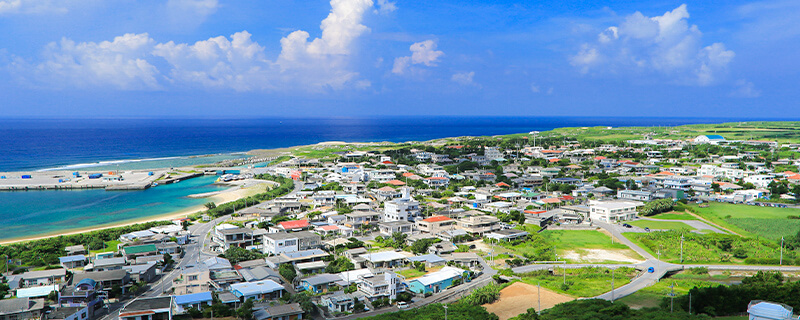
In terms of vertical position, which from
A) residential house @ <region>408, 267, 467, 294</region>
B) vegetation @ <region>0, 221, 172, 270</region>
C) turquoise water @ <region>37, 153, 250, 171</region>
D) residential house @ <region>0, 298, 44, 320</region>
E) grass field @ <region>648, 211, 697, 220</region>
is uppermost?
turquoise water @ <region>37, 153, 250, 171</region>

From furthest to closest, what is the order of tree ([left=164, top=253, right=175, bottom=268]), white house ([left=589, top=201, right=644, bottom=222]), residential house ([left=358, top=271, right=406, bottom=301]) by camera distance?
white house ([left=589, top=201, right=644, bottom=222])
tree ([left=164, top=253, right=175, bottom=268])
residential house ([left=358, top=271, right=406, bottom=301])

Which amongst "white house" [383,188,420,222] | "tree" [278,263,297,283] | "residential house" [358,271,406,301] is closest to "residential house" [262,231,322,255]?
"tree" [278,263,297,283]

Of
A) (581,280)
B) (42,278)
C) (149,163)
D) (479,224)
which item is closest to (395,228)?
(479,224)

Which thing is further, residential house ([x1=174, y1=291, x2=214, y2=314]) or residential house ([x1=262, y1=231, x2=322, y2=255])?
residential house ([x1=262, y1=231, x2=322, y2=255])

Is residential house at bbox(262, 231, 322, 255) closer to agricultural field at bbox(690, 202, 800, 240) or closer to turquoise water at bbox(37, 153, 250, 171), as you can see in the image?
agricultural field at bbox(690, 202, 800, 240)

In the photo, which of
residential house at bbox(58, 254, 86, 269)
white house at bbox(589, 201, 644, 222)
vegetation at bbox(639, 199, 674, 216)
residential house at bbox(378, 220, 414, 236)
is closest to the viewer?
residential house at bbox(58, 254, 86, 269)

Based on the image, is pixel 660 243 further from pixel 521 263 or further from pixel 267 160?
pixel 267 160

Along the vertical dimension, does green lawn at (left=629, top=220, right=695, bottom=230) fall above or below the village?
below

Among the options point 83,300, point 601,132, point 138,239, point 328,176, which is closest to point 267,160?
point 328,176
